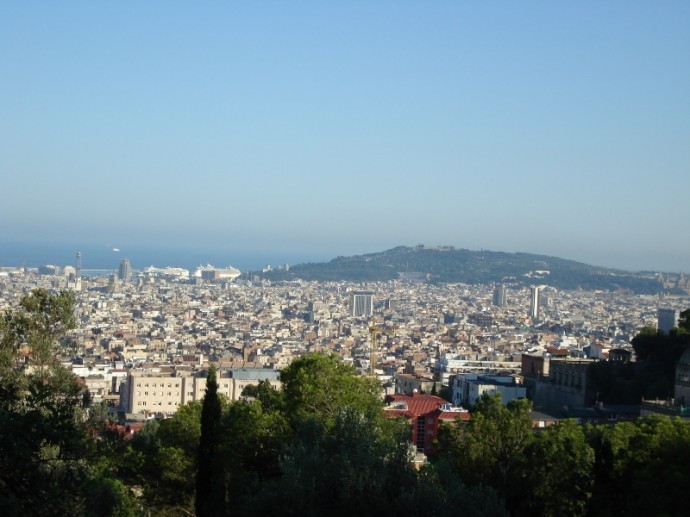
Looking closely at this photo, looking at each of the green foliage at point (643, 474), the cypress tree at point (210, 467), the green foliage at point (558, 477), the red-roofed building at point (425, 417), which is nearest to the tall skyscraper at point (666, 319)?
the red-roofed building at point (425, 417)

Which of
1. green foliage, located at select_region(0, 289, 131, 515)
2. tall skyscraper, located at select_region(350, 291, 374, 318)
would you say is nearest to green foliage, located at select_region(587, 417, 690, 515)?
green foliage, located at select_region(0, 289, 131, 515)

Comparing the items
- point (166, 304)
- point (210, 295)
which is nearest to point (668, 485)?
point (166, 304)

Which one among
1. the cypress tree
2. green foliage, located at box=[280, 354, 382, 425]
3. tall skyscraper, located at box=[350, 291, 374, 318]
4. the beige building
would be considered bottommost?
the beige building

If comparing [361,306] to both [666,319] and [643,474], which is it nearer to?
[666,319]

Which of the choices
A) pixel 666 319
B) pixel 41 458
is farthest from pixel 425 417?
pixel 666 319

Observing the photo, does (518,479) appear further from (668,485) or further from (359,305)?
(359,305)

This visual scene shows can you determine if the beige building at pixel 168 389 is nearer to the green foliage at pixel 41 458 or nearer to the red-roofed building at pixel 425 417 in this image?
the red-roofed building at pixel 425 417

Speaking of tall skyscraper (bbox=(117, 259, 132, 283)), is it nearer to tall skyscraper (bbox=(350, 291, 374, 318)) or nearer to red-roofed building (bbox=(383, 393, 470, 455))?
tall skyscraper (bbox=(350, 291, 374, 318))
